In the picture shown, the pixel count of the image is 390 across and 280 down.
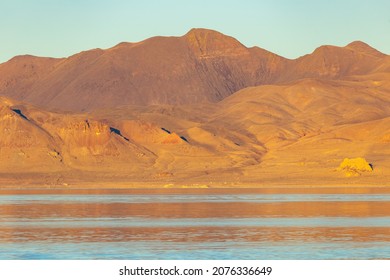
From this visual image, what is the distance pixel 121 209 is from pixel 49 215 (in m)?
13.2

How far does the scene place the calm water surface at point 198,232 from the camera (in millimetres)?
54688

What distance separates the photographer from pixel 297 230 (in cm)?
7006

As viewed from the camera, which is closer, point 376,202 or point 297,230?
point 297,230

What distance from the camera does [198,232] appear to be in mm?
68938

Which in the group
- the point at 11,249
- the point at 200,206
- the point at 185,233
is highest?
the point at 200,206

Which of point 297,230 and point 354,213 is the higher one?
point 354,213

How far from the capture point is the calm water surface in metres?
54.7
